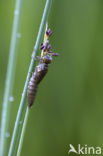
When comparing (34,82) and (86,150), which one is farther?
(86,150)

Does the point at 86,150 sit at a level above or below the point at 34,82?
below

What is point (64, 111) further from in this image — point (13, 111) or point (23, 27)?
point (23, 27)

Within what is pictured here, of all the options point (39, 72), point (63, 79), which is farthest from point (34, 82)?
point (63, 79)

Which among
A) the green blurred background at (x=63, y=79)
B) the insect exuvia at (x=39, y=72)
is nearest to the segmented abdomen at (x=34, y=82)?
the insect exuvia at (x=39, y=72)

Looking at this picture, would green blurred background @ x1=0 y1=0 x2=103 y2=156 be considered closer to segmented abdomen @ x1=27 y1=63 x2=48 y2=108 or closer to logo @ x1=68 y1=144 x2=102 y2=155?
logo @ x1=68 y1=144 x2=102 y2=155

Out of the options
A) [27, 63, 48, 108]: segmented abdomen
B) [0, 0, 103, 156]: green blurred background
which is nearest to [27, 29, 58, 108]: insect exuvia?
[27, 63, 48, 108]: segmented abdomen

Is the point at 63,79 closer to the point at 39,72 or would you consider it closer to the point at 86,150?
the point at 86,150

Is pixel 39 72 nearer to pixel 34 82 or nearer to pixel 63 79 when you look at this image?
pixel 34 82

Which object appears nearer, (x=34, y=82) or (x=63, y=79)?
(x=34, y=82)

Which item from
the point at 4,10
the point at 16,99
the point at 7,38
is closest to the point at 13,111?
the point at 16,99
